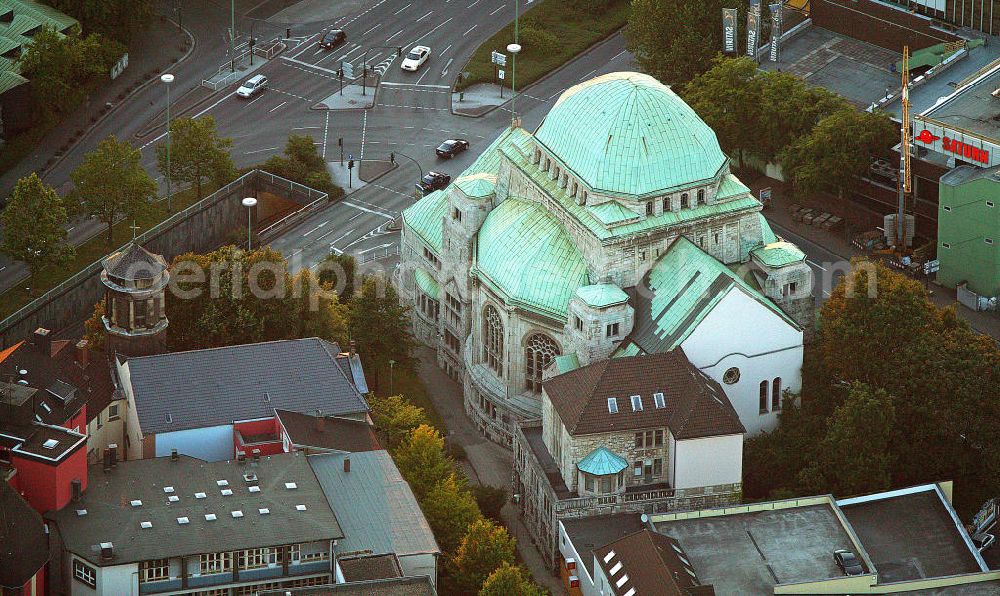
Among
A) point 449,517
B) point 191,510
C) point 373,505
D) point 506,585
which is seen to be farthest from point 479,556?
point 191,510

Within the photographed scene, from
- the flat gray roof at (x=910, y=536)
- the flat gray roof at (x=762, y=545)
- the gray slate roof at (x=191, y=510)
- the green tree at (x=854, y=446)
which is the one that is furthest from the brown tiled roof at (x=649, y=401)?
the gray slate roof at (x=191, y=510)

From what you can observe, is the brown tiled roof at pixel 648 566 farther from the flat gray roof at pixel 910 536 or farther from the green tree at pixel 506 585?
the flat gray roof at pixel 910 536

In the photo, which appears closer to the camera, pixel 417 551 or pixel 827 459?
pixel 417 551

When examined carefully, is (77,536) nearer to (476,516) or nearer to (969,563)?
(476,516)

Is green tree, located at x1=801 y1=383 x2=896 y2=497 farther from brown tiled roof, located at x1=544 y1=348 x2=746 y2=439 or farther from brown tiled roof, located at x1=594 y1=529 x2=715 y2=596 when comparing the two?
brown tiled roof, located at x1=594 y1=529 x2=715 y2=596

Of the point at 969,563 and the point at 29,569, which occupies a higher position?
the point at 29,569

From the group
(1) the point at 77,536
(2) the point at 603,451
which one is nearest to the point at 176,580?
Result: (1) the point at 77,536

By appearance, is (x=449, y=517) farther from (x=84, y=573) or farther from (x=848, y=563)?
(x=848, y=563)

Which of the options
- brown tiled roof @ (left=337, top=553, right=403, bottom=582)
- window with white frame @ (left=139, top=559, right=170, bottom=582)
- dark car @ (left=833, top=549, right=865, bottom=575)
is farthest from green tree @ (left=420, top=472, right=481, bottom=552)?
dark car @ (left=833, top=549, right=865, bottom=575)
